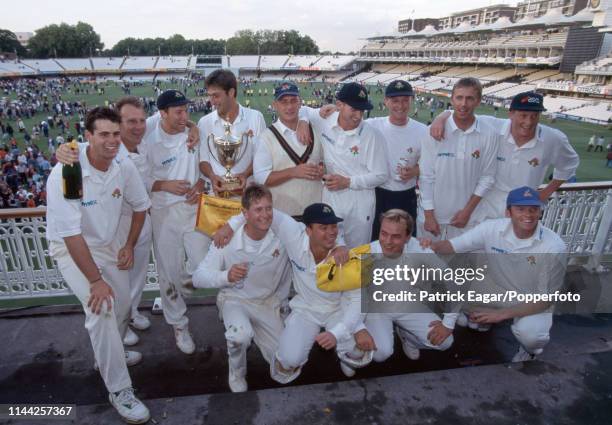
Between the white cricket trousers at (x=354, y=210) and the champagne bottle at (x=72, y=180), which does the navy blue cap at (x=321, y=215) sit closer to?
the white cricket trousers at (x=354, y=210)

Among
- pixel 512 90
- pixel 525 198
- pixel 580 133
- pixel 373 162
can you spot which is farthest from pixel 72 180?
pixel 512 90

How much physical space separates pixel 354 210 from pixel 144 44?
11827cm

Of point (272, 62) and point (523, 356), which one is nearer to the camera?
point (523, 356)

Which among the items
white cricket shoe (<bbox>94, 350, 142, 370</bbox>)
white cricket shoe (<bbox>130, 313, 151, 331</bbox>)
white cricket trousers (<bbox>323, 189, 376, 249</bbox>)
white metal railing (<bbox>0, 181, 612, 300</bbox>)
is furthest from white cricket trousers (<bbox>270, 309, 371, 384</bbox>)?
white metal railing (<bbox>0, 181, 612, 300</bbox>)

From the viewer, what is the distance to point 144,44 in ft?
344

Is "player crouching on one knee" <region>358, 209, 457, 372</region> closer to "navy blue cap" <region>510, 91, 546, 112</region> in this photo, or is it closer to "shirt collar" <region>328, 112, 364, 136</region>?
"shirt collar" <region>328, 112, 364, 136</region>

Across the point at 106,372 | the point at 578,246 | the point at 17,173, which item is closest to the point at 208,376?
the point at 106,372

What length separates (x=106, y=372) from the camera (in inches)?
115

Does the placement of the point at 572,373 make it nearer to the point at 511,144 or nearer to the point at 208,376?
the point at 511,144

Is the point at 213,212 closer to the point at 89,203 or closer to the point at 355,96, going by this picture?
the point at 89,203

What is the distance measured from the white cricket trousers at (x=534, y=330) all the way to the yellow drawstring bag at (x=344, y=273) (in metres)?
1.44

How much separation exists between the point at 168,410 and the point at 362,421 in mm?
1193

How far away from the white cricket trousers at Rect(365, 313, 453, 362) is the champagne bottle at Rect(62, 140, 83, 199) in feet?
8.58

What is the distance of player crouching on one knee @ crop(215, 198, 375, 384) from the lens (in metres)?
3.21
